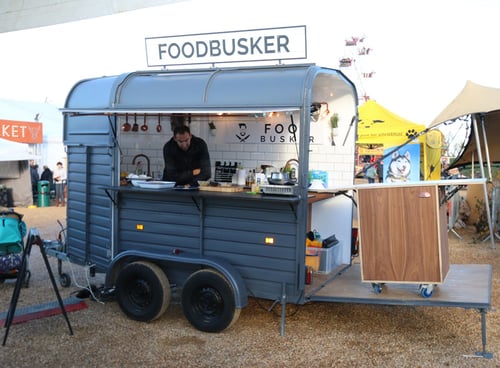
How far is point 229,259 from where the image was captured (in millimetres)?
5055

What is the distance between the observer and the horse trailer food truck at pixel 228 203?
15.7 feet

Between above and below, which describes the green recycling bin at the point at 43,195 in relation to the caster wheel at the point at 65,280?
above

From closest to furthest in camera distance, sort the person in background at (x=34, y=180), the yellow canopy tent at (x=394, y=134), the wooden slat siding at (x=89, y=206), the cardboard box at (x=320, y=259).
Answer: the cardboard box at (x=320, y=259), the wooden slat siding at (x=89, y=206), the yellow canopy tent at (x=394, y=134), the person in background at (x=34, y=180)

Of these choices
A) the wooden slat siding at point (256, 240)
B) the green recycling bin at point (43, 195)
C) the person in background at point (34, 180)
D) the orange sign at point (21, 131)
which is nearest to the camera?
the wooden slat siding at point (256, 240)

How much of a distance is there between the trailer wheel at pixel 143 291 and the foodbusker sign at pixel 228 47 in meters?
2.31

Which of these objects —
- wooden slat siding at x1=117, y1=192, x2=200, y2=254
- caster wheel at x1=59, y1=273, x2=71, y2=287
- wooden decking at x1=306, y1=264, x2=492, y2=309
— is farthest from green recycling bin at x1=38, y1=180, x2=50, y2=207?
wooden decking at x1=306, y1=264, x2=492, y2=309

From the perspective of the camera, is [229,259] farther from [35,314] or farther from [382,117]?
[382,117]

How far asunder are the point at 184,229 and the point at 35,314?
1.84 m

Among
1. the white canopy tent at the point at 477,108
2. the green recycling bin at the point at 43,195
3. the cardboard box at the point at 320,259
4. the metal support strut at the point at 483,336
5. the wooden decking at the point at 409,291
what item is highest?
the white canopy tent at the point at 477,108

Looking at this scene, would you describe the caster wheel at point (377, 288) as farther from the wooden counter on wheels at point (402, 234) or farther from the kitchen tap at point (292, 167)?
the kitchen tap at point (292, 167)

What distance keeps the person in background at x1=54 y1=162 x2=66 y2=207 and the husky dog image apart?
1073 cm

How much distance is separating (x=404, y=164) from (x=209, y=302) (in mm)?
8260

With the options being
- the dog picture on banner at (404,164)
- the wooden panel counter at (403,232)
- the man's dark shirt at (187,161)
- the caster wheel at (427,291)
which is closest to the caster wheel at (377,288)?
the wooden panel counter at (403,232)

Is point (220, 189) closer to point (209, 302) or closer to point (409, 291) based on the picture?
point (209, 302)
